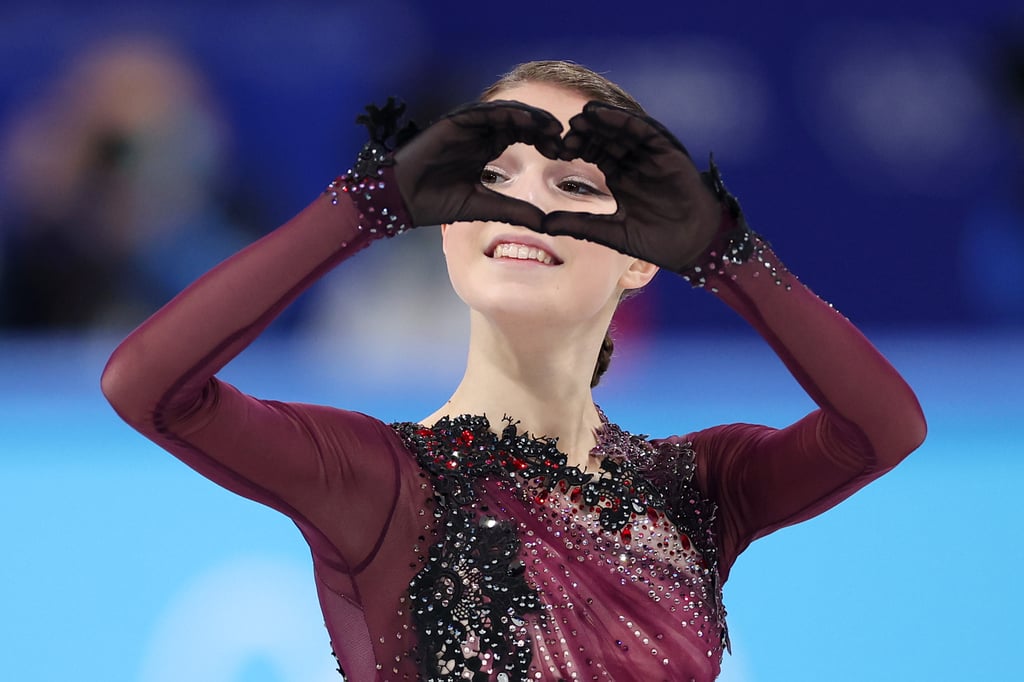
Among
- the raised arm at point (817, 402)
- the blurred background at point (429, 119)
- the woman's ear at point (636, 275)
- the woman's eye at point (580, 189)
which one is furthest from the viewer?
the blurred background at point (429, 119)

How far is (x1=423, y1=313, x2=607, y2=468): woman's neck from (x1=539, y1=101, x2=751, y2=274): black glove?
0.27 metres

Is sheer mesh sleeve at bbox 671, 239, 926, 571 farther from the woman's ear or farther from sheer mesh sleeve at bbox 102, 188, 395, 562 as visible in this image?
sheer mesh sleeve at bbox 102, 188, 395, 562

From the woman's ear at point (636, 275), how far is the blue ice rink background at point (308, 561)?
4.37 ft

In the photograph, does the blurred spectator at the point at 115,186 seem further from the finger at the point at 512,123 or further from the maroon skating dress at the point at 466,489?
the finger at the point at 512,123

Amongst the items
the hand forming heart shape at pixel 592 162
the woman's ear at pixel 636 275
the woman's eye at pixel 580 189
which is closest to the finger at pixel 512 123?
the hand forming heart shape at pixel 592 162

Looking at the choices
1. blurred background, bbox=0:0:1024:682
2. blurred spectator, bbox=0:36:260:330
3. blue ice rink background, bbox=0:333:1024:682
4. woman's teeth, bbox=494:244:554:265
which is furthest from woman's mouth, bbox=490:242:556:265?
blurred spectator, bbox=0:36:260:330

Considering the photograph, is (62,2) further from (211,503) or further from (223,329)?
(223,329)

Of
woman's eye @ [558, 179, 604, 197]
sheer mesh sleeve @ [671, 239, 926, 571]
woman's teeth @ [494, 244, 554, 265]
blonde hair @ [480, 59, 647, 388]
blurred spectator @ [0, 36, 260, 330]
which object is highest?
blurred spectator @ [0, 36, 260, 330]

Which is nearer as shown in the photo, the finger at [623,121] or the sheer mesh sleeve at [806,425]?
the finger at [623,121]

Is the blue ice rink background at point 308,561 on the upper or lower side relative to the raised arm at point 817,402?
upper

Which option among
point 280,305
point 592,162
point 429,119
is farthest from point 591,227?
point 429,119

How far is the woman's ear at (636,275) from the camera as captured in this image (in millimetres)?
1832

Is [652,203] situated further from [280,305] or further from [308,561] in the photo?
[308,561]

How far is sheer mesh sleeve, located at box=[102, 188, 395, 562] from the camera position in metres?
1.37
